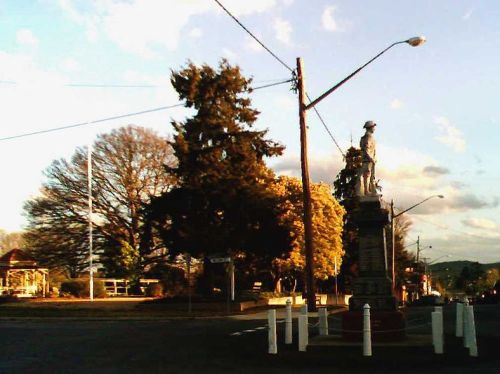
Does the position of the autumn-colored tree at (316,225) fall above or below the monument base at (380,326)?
above

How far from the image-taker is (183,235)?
113 feet

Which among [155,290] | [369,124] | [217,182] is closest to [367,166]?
[369,124]

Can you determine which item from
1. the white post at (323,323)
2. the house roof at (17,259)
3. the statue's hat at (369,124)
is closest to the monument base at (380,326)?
the white post at (323,323)

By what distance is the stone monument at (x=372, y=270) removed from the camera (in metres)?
14.5

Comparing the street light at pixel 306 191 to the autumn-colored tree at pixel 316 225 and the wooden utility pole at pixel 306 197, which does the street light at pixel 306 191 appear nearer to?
the wooden utility pole at pixel 306 197

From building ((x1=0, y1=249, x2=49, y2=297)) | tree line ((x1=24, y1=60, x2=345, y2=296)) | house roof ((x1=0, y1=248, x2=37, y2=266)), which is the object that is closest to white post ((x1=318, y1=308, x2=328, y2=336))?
tree line ((x1=24, y1=60, x2=345, y2=296))

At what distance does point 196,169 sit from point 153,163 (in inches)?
599

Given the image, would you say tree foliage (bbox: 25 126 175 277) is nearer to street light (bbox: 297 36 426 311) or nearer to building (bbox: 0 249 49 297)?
building (bbox: 0 249 49 297)

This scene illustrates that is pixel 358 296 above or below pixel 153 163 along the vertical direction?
below

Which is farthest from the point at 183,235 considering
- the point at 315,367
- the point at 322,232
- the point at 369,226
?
the point at 315,367

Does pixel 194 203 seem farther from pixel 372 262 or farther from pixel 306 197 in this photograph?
pixel 372 262

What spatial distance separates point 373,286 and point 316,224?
106 ft

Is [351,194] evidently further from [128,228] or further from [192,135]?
[192,135]

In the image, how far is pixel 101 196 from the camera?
51062 millimetres
